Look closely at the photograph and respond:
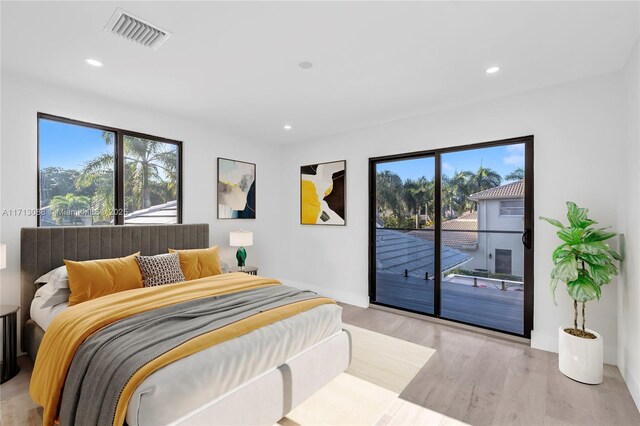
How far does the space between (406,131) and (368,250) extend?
174 centimetres

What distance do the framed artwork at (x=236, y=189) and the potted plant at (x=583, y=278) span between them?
3.98 meters

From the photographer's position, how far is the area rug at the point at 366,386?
6.70ft

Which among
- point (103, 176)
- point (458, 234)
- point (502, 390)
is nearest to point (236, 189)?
point (103, 176)

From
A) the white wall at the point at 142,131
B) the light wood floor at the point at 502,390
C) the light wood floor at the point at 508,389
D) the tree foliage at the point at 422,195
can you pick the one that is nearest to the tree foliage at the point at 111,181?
the white wall at the point at 142,131

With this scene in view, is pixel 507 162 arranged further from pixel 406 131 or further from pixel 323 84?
pixel 323 84

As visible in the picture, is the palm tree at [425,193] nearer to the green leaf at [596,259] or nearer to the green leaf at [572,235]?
the green leaf at [572,235]

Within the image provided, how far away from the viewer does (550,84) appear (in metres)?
3.02

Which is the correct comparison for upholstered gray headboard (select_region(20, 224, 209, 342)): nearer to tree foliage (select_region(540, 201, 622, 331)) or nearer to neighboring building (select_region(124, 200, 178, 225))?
neighboring building (select_region(124, 200, 178, 225))

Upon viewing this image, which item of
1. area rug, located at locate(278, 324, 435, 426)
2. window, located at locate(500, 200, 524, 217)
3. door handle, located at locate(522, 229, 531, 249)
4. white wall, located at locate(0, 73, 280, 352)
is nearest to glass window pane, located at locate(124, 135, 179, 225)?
white wall, located at locate(0, 73, 280, 352)

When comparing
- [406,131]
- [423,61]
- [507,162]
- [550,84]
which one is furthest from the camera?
[406,131]

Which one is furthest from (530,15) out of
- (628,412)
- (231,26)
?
(628,412)

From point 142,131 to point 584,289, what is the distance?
4.77 m

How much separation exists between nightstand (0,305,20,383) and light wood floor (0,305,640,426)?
0.26ft

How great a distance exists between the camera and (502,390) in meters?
2.35
